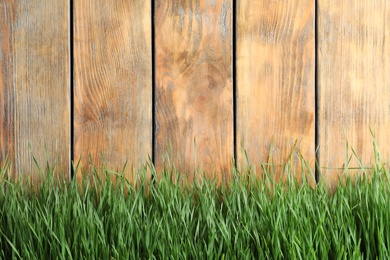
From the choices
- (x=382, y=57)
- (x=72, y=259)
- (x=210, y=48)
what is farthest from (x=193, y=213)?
(x=382, y=57)

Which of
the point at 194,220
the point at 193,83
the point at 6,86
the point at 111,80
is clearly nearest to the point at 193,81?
the point at 193,83

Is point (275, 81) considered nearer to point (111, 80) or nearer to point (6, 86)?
point (111, 80)

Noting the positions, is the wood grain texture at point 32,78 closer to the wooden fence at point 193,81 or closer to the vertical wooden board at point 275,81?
the wooden fence at point 193,81

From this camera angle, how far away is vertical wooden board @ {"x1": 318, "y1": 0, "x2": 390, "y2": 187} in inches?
55.0

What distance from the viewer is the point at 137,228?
3.94 ft

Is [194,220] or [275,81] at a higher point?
[275,81]

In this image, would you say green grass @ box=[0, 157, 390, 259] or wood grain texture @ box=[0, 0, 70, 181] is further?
wood grain texture @ box=[0, 0, 70, 181]

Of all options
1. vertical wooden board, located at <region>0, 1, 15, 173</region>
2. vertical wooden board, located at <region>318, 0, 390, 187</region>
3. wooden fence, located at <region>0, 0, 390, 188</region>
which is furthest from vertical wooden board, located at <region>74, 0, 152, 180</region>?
vertical wooden board, located at <region>318, 0, 390, 187</region>

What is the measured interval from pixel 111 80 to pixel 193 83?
0.21m

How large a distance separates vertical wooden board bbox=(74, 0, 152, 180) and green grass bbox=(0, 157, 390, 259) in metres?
0.09

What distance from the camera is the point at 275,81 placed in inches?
54.6

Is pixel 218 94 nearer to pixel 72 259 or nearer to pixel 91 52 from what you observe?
pixel 91 52

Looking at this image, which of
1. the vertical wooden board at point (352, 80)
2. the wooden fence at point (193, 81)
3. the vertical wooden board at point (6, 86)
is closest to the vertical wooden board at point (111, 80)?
the wooden fence at point (193, 81)

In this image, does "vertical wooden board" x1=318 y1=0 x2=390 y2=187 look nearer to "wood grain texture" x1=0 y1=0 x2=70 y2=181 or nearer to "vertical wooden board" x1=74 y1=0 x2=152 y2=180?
"vertical wooden board" x1=74 y1=0 x2=152 y2=180
